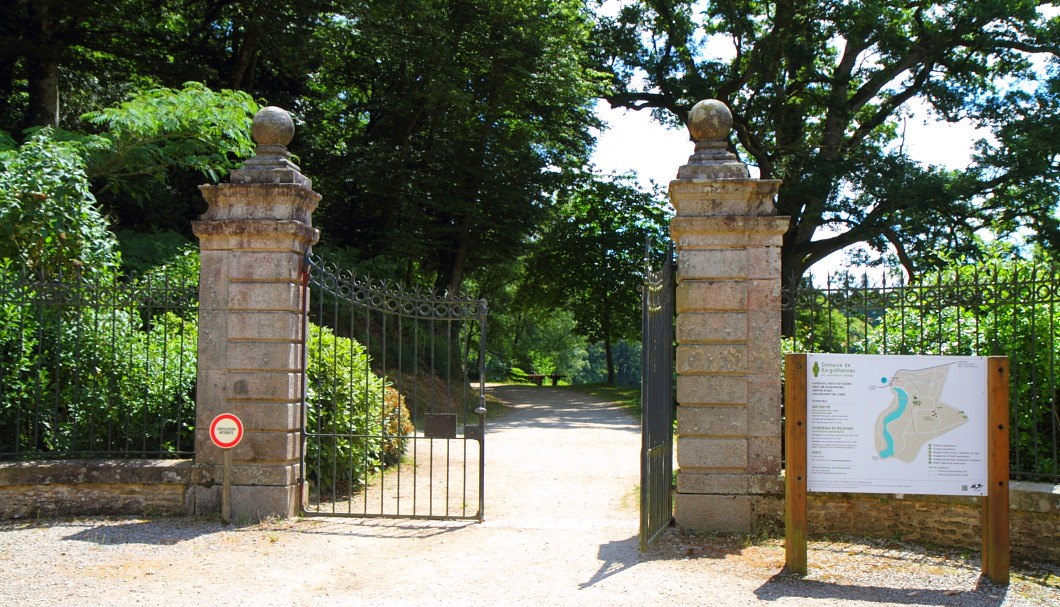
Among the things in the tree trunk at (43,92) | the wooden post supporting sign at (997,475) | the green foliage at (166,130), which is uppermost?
the tree trunk at (43,92)

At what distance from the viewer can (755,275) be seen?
6793mm

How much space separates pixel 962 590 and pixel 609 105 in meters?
19.5

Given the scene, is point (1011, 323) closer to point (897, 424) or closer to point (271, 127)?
point (897, 424)

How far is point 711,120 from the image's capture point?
699cm

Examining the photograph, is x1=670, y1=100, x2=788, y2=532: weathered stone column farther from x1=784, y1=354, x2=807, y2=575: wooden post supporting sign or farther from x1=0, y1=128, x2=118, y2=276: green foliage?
x1=0, y1=128, x2=118, y2=276: green foliage

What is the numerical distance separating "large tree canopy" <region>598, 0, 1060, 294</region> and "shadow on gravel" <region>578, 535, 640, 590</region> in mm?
12673

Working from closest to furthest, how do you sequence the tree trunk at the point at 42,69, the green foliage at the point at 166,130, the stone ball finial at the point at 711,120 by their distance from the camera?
the stone ball finial at the point at 711,120, the green foliage at the point at 166,130, the tree trunk at the point at 42,69

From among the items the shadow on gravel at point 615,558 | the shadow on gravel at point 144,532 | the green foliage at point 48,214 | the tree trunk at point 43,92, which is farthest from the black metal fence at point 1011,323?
the tree trunk at point 43,92

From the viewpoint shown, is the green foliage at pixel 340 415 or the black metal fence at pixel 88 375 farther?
the green foliage at pixel 340 415

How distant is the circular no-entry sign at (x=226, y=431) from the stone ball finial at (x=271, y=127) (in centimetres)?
243

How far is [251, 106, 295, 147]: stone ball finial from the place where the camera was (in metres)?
7.34

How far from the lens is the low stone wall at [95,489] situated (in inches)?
281

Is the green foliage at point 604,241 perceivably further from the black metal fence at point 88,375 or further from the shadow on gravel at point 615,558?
the shadow on gravel at point 615,558

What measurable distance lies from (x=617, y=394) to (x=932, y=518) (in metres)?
20.3
